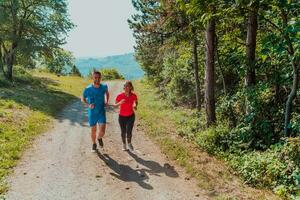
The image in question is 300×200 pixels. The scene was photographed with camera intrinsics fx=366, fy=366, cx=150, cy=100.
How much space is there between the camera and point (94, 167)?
8859 millimetres

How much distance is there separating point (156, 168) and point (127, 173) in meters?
0.82

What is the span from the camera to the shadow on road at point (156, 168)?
28.2 ft

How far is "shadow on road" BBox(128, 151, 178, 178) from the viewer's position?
8609 millimetres

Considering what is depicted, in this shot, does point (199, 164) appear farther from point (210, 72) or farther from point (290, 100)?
point (210, 72)

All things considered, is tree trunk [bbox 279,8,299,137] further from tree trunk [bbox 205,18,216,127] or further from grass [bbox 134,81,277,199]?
tree trunk [bbox 205,18,216,127]

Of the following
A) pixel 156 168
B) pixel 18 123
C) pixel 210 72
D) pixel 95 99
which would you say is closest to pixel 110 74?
pixel 18 123

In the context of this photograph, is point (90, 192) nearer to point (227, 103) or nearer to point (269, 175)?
point (269, 175)

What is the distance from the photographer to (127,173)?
855 cm

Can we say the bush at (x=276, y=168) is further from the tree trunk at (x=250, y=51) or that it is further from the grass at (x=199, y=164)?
the tree trunk at (x=250, y=51)

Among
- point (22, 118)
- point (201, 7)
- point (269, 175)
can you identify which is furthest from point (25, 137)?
point (269, 175)

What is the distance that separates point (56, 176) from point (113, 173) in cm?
128

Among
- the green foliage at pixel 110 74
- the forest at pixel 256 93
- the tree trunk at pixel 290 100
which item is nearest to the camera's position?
the forest at pixel 256 93

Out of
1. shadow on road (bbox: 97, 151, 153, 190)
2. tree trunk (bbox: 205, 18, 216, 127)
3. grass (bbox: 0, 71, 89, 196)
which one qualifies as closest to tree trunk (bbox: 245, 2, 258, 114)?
tree trunk (bbox: 205, 18, 216, 127)

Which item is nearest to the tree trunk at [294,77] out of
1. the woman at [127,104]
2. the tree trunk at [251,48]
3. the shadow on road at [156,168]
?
the tree trunk at [251,48]
